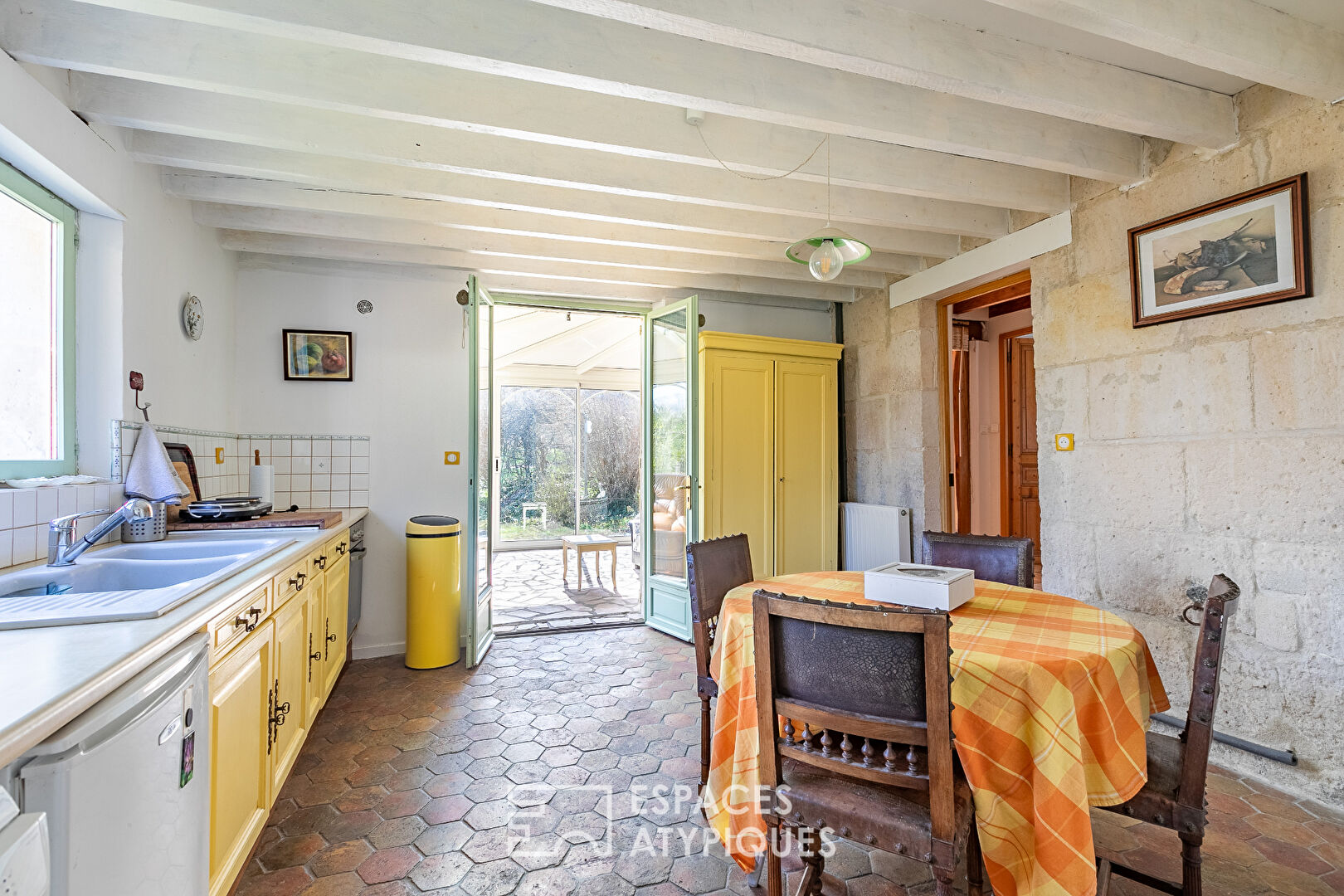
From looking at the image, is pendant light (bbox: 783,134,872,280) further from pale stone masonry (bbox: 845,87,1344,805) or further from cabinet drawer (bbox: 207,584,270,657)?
cabinet drawer (bbox: 207,584,270,657)

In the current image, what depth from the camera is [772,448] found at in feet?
14.3

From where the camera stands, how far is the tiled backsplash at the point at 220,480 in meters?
1.83

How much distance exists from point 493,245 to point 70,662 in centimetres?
295

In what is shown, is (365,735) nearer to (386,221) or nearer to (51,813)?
(51,813)

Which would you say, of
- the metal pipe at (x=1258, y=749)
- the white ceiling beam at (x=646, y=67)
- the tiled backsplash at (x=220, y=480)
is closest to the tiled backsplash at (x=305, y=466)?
the tiled backsplash at (x=220, y=480)

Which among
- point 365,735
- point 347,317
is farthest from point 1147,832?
point 347,317

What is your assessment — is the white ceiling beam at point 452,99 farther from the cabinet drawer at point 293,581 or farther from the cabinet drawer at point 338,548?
the cabinet drawer at point 338,548

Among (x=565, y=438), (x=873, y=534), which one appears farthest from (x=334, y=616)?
(x=565, y=438)

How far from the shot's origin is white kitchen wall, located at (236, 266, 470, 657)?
3766 mm

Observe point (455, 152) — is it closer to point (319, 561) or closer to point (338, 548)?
point (319, 561)

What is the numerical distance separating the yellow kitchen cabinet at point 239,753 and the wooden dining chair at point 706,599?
4.30ft

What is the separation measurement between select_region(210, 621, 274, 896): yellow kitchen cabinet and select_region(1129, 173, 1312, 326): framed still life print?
139 inches

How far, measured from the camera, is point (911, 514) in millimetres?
4109

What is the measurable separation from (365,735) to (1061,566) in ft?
11.0
